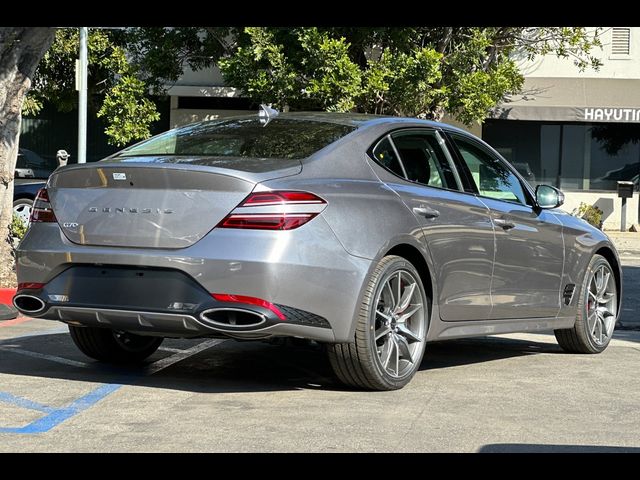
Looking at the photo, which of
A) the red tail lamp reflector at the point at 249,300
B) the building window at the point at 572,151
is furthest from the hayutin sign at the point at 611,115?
the red tail lamp reflector at the point at 249,300

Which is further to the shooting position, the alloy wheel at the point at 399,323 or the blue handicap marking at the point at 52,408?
the alloy wheel at the point at 399,323

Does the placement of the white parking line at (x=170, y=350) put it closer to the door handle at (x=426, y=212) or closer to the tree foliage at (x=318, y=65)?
the door handle at (x=426, y=212)

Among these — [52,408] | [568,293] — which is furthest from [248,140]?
[568,293]

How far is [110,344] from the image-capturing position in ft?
22.6

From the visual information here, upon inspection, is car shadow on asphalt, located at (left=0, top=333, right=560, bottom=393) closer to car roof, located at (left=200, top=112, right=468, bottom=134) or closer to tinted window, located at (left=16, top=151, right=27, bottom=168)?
car roof, located at (left=200, top=112, right=468, bottom=134)

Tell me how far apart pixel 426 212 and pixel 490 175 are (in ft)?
4.35

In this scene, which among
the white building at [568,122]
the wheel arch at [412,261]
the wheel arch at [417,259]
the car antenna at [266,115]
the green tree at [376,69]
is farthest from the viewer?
the white building at [568,122]

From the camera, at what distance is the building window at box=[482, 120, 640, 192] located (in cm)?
2728

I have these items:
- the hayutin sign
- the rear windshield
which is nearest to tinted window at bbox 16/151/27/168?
the hayutin sign

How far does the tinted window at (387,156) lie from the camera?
6.31 metres

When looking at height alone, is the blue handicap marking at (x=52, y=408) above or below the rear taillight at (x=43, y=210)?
below

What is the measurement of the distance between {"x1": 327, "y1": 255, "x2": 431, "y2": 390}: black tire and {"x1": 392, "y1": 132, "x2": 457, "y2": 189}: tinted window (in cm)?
70

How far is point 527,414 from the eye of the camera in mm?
5562

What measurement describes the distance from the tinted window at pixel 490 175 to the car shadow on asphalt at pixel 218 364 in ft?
3.74
